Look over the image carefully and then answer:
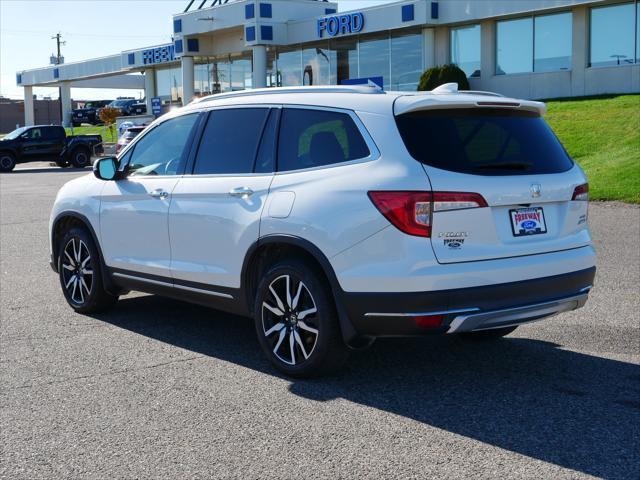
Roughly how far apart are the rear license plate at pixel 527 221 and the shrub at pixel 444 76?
29867 mm

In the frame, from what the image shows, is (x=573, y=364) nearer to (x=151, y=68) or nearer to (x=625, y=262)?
(x=625, y=262)

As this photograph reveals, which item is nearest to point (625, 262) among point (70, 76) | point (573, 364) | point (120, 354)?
point (573, 364)

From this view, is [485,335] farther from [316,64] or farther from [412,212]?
[316,64]

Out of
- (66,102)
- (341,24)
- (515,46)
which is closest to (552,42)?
(515,46)

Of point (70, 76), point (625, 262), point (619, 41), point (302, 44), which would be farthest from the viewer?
point (70, 76)

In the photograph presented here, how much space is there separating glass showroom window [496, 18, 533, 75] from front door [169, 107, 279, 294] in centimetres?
3074

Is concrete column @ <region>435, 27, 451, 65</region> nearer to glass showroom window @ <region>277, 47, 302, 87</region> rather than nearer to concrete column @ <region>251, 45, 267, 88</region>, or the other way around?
glass showroom window @ <region>277, 47, 302, 87</region>

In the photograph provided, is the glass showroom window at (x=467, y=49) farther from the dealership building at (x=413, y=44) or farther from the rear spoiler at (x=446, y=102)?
the rear spoiler at (x=446, y=102)

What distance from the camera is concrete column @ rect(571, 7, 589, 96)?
109ft

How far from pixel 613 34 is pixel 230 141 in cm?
2966

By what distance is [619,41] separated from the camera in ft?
107

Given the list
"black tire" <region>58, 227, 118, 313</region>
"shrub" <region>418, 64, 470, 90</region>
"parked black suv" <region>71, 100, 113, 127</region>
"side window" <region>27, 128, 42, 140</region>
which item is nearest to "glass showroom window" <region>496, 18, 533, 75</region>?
"shrub" <region>418, 64, 470, 90</region>

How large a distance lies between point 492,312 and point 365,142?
1299 mm

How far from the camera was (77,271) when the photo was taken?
26.1 feet
